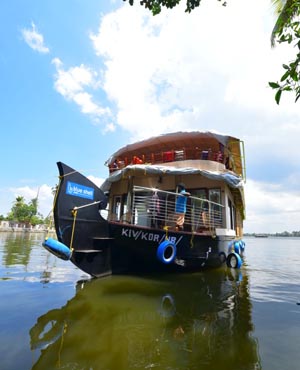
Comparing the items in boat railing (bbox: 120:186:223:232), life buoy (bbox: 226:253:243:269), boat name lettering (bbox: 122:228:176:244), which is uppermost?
boat railing (bbox: 120:186:223:232)

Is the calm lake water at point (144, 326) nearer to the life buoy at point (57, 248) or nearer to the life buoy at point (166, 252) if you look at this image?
the life buoy at point (166, 252)

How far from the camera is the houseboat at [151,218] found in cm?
610

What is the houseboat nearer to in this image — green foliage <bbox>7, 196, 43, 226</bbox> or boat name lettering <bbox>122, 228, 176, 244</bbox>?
boat name lettering <bbox>122, 228, 176, 244</bbox>

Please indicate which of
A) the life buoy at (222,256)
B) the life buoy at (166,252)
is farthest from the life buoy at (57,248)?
the life buoy at (222,256)

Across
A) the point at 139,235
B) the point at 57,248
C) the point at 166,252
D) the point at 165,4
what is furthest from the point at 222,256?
the point at 165,4

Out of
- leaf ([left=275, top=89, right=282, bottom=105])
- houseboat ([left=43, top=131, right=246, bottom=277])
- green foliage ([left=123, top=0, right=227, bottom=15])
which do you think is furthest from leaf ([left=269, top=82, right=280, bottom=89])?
houseboat ([left=43, top=131, right=246, bottom=277])

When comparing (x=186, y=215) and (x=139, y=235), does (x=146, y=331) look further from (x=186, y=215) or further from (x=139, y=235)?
(x=186, y=215)

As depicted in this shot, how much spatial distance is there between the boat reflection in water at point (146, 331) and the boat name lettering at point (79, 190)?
2326 mm

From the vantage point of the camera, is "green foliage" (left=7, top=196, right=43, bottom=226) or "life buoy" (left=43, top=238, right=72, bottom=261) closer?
"life buoy" (left=43, top=238, right=72, bottom=261)

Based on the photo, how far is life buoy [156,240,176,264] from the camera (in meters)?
6.59

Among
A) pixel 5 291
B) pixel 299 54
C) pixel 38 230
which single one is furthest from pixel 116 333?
pixel 38 230

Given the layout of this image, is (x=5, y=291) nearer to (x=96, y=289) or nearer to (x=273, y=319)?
(x=96, y=289)

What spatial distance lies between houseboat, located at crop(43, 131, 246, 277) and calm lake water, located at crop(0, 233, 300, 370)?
779 mm

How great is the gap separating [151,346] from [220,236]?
18.8ft
